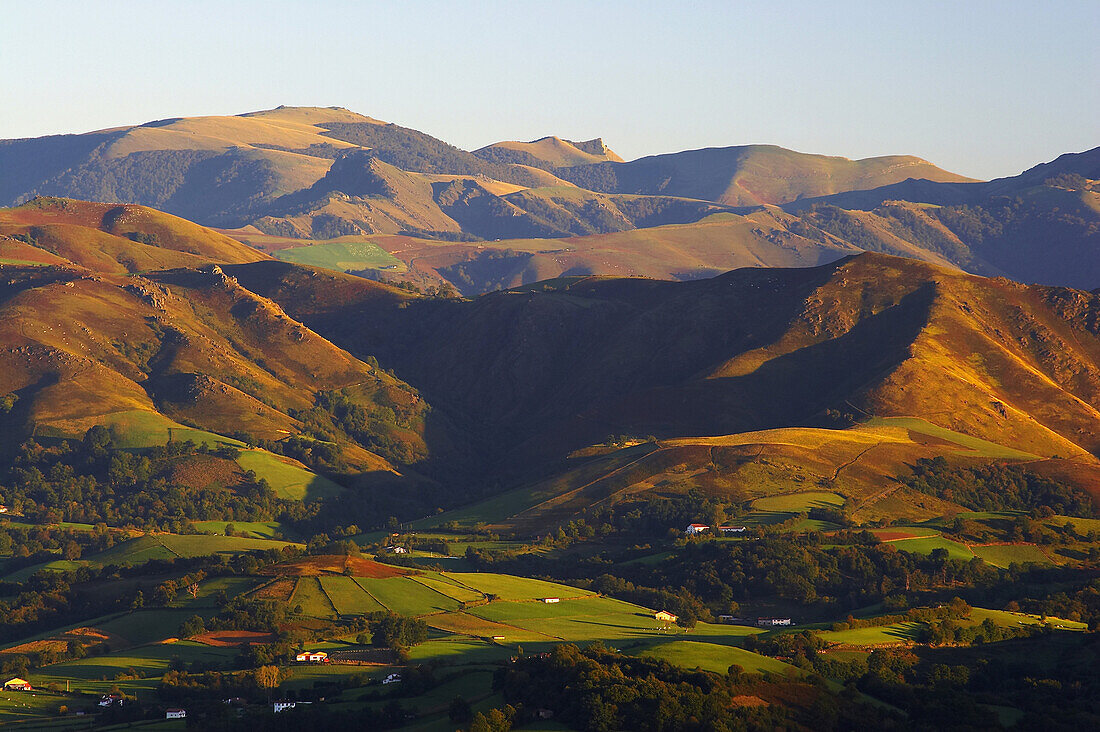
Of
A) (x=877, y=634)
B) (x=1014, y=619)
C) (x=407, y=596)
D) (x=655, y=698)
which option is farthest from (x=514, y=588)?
(x=655, y=698)

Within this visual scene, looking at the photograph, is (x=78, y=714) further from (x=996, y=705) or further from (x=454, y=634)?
Result: (x=996, y=705)

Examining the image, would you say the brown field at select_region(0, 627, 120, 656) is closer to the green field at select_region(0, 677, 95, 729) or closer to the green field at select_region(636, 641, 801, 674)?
the green field at select_region(0, 677, 95, 729)

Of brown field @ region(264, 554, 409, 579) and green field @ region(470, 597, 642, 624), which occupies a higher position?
brown field @ region(264, 554, 409, 579)

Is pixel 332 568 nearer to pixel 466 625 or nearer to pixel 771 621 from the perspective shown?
pixel 466 625

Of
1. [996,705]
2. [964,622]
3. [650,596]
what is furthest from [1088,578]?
[996,705]

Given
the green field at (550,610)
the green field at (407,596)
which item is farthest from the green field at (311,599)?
the green field at (550,610)

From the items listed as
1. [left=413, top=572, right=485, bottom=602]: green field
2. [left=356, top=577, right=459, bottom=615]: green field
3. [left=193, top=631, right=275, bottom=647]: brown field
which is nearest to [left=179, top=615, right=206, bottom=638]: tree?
[left=193, top=631, right=275, bottom=647]: brown field

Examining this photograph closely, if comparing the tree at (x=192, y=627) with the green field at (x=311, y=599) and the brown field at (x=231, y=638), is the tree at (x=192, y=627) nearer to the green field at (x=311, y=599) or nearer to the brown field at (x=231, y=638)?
the brown field at (x=231, y=638)
